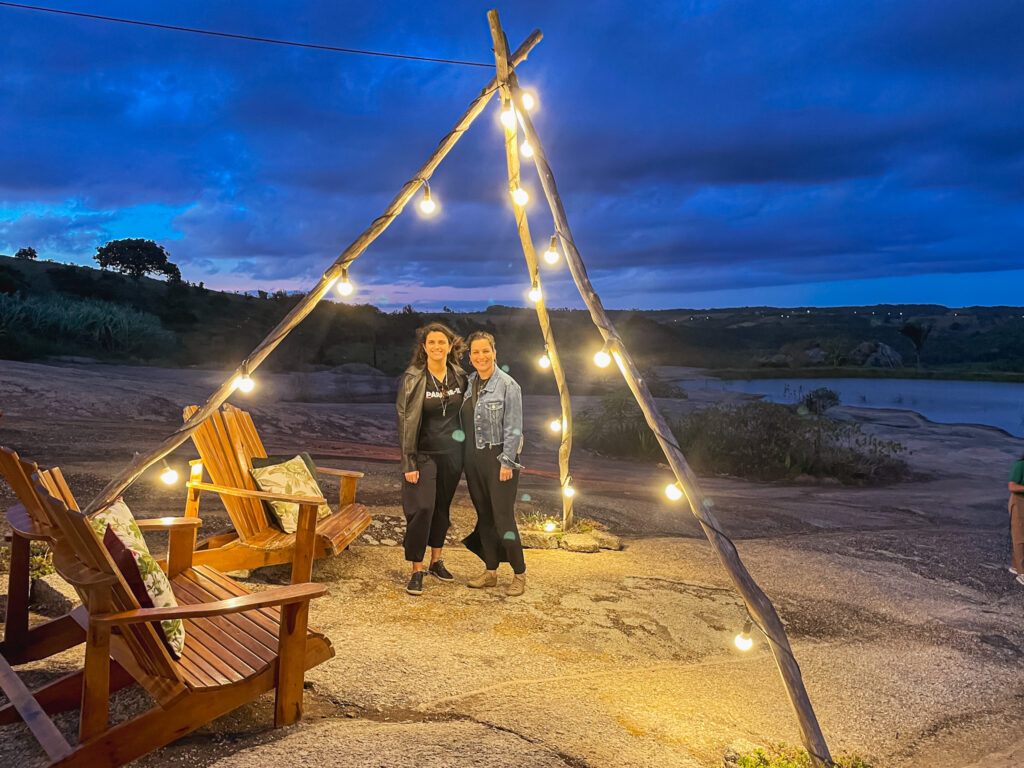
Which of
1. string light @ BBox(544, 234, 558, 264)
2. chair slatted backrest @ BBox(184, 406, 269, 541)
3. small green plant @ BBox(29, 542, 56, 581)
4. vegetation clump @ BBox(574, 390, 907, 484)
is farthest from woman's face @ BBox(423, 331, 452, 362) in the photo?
vegetation clump @ BBox(574, 390, 907, 484)

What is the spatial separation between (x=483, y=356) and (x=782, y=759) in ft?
9.85

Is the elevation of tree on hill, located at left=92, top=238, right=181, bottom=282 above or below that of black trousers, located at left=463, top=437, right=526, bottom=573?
above

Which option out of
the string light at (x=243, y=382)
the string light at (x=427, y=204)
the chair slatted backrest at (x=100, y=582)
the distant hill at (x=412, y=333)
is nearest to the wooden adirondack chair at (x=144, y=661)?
the chair slatted backrest at (x=100, y=582)

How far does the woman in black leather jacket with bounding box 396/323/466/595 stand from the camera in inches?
202

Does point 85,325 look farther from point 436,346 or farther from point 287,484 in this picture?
point 436,346

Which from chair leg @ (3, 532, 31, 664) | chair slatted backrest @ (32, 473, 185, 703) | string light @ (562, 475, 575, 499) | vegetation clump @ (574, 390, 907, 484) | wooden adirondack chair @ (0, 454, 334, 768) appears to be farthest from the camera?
vegetation clump @ (574, 390, 907, 484)

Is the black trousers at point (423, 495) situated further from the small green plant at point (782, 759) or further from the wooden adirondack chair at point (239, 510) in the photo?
the small green plant at point (782, 759)

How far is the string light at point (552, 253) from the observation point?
4605 millimetres

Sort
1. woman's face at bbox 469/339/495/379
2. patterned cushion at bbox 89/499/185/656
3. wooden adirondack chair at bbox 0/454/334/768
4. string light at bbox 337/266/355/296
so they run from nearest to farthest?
wooden adirondack chair at bbox 0/454/334/768 < patterned cushion at bbox 89/499/185/656 < string light at bbox 337/266/355/296 < woman's face at bbox 469/339/495/379

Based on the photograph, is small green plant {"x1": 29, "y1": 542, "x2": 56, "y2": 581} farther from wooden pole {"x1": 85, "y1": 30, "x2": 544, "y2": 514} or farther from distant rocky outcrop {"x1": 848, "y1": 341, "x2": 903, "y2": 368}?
distant rocky outcrop {"x1": 848, "y1": 341, "x2": 903, "y2": 368}

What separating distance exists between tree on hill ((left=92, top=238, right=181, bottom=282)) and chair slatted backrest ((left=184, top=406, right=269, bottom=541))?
39620 mm

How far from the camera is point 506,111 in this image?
5.08 meters

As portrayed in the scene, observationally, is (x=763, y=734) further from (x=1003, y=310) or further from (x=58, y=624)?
(x=1003, y=310)

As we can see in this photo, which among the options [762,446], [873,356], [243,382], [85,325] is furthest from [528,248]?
[873,356]
